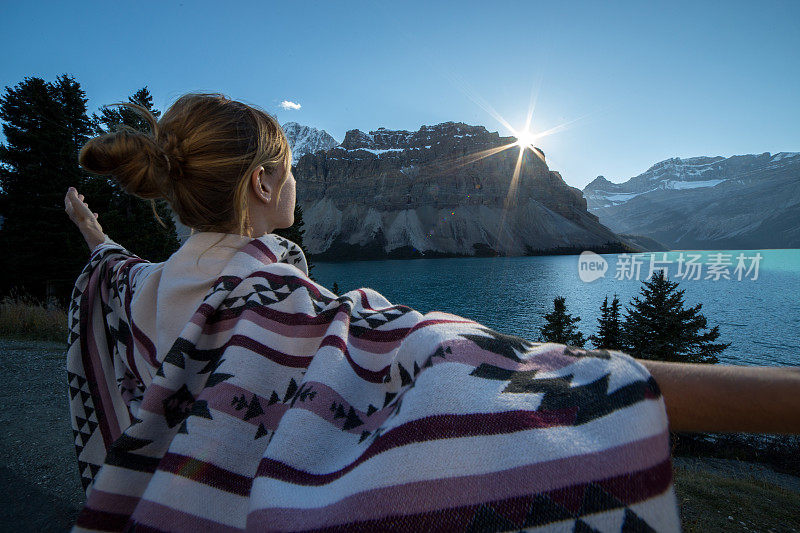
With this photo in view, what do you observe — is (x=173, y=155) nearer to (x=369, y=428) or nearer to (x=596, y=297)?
(x=369, y=428)

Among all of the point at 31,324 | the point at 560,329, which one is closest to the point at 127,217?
the point at 31,324

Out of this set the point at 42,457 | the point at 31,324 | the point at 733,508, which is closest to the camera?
the point at 42,457

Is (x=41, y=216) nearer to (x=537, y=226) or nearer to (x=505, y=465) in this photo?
(x=505, y=465)

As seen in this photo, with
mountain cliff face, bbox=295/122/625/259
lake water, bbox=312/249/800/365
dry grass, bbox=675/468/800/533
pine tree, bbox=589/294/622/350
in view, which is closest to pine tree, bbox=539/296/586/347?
pine tree, bbox=589/294/622/350

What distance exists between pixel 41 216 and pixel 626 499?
29.8 meters

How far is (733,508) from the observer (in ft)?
26.2

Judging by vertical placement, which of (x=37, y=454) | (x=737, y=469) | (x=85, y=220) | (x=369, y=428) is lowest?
(x=737, y=469)

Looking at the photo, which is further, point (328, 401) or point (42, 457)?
point (42, 457)

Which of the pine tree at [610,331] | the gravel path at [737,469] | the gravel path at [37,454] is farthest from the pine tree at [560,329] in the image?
the gravel path at [37,454]

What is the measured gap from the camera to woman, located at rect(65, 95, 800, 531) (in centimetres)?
73

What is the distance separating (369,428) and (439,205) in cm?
15887

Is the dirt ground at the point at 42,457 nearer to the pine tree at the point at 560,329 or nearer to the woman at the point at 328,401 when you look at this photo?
the woman at the point at 328,401

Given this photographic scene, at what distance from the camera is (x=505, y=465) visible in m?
0.73

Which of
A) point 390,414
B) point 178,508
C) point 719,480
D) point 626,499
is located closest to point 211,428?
point 178,508
